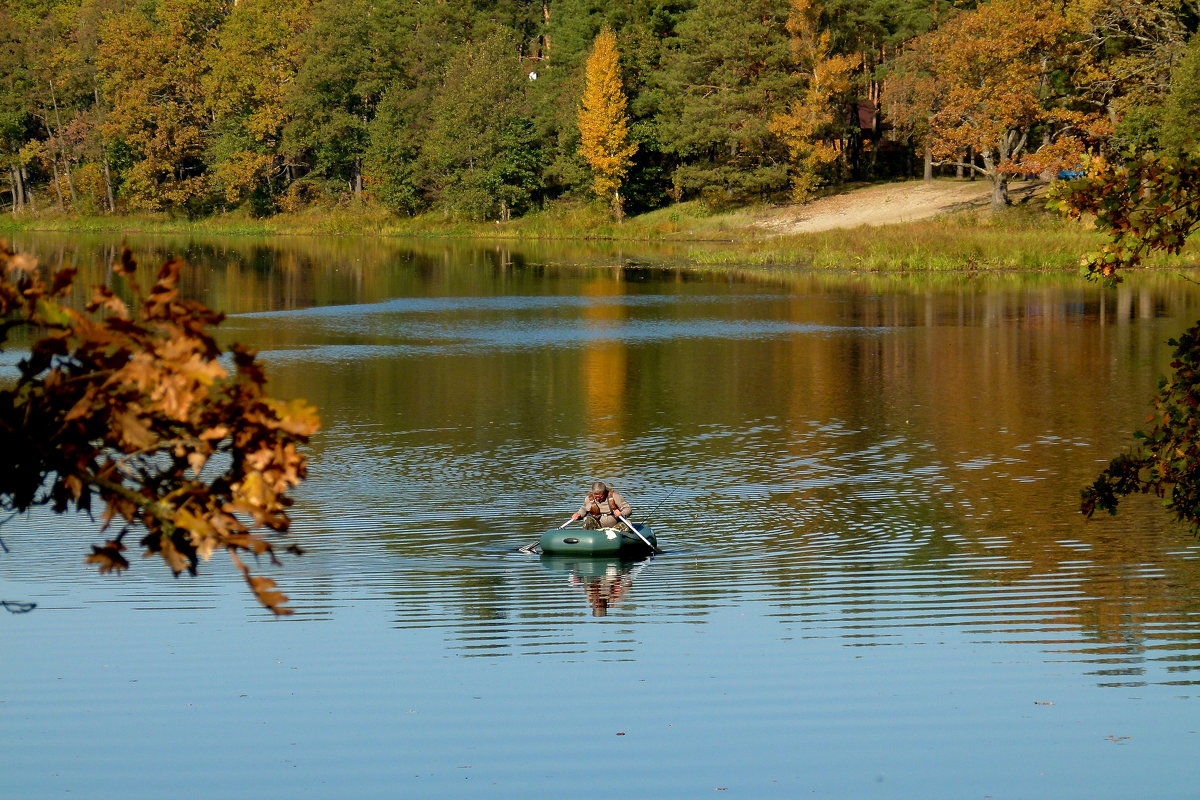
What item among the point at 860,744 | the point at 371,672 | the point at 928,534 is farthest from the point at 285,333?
the point at 860,744

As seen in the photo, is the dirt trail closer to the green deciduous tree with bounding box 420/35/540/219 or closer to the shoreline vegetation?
the shoreline vegetation

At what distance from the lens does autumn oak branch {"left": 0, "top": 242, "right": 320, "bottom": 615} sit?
16.1ft

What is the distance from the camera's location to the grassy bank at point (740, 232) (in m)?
55.6

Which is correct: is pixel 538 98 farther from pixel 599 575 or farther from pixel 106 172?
pixel 599 575

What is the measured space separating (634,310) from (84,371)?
4141cm

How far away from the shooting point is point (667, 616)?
15.1 metres

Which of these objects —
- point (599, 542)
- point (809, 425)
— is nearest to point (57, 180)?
point (809, 425)

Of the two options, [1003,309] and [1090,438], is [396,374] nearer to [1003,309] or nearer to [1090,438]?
[1090,438]

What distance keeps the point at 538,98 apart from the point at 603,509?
234ft

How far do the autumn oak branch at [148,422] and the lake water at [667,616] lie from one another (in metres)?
5.57

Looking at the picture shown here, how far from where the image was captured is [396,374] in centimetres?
3334

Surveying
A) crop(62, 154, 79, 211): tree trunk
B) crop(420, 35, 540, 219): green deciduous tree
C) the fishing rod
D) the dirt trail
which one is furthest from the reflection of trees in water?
crop(62, 154, 79, 211): tree trunk

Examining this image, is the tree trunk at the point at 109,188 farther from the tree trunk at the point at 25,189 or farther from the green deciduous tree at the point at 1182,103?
the green deciduous tree at the point at 1182,103

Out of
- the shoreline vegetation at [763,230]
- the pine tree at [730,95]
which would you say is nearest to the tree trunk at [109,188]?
the shoreline vegetation at [763,230]
